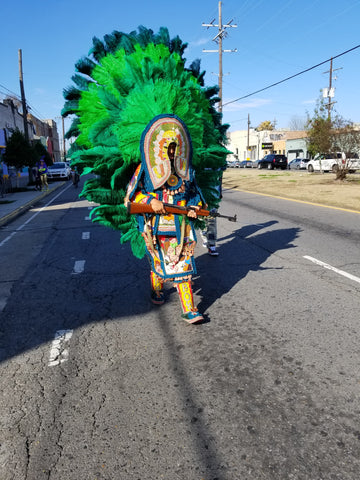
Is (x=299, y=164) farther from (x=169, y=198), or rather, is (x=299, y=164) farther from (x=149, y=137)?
(x=149, y=137)

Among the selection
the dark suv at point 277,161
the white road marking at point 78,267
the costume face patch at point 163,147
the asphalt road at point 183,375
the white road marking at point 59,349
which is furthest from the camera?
the dark suv at point 277,161

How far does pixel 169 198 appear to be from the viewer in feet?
13.5

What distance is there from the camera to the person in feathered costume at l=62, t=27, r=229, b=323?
157 inches

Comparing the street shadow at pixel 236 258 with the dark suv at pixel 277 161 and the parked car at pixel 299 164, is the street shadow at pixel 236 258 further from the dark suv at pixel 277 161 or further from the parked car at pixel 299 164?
the dark suv at pixel 277 161

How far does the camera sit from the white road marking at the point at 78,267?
6.32m

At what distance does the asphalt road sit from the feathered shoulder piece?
3.89 feet

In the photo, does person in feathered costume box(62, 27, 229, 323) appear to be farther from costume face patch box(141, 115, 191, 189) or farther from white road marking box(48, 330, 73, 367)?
white road marking box(48, 330, 73, 367)

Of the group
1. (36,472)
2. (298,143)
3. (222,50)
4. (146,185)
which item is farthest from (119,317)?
(298,143)

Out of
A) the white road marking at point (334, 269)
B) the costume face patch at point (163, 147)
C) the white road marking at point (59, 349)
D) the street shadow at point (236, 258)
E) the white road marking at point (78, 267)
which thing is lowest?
the white road marking at point (59, 349)

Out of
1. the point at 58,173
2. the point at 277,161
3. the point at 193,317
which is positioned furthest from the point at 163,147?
the point at 277,161

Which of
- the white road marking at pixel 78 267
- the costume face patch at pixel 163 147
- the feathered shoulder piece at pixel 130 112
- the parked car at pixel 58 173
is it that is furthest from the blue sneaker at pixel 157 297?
the parked car at pixel 58 173

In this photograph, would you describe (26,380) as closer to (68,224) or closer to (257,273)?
(257,273)

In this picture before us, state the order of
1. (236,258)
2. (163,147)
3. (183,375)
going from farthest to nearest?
(236,258), (163,147), (183,375)

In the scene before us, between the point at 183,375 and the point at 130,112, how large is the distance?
2.59 m
